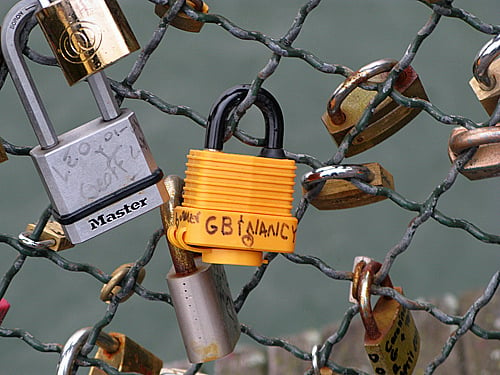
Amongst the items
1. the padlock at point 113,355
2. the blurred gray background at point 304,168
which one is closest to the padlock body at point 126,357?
the padlock at point 113,355

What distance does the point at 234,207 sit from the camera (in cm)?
66

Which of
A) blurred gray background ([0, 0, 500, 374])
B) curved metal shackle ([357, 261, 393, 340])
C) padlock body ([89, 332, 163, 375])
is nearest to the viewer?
curved metal shackle ([357, 261, 393, 340])

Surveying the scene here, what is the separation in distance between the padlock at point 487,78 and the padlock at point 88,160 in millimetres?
283

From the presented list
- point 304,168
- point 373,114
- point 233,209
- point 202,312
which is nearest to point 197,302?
point 202,312

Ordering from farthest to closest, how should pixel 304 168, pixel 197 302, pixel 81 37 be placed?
1. pixel 304 168
2. pixel 197 302
3. pixel 81 37

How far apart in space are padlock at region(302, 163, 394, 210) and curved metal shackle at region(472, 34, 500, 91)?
115 millimetres

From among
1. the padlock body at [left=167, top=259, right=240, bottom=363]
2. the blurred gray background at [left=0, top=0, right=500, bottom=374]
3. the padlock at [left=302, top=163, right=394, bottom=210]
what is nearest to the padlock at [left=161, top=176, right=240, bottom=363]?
the padlock body at [left=167, top=259, right=240, bottom=363]

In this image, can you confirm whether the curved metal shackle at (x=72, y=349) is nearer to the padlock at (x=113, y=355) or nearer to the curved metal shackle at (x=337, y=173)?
the padlock at (x=113, y=355)

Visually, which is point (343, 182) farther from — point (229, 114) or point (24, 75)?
point (24, 75)

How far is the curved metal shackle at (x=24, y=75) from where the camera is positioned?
67 centimetres

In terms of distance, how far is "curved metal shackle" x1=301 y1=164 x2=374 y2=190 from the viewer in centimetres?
72

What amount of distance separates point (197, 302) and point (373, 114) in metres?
0.23

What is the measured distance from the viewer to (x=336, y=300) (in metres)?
2.63

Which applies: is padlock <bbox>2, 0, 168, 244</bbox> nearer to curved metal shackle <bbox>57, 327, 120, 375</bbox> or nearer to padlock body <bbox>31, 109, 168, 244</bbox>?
padlock body <bbox>31, 109, 168, 244</bbox>
